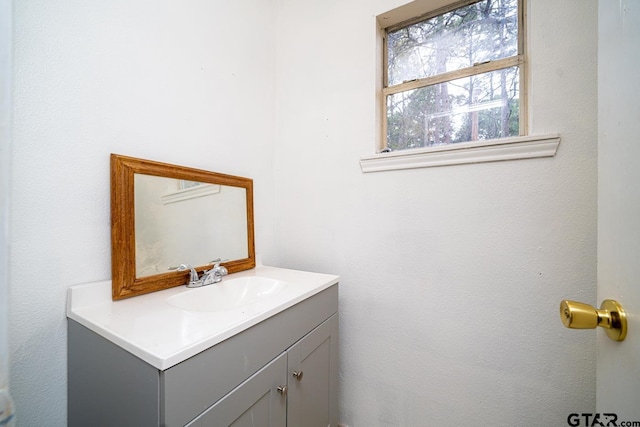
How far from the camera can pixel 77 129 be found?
2.39 ft

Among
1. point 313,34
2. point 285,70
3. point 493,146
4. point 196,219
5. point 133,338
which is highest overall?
point 313,34

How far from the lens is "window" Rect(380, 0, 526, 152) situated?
98 centimetres

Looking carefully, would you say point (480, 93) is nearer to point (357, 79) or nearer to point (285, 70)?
point (357, 79)

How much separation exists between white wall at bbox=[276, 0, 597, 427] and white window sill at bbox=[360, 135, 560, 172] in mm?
32

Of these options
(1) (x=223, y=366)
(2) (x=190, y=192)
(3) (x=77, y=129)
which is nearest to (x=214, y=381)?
(1) (x=223, y=366)

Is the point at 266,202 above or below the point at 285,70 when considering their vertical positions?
below

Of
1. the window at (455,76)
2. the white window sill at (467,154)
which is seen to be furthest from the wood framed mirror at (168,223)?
the window at (455,76)

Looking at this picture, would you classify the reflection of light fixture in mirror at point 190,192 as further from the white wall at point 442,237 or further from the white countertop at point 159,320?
the white wall at point 442,237

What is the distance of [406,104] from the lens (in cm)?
120

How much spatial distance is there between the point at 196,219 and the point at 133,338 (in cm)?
55

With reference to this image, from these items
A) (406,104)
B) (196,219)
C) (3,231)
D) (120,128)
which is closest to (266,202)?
(196,219)

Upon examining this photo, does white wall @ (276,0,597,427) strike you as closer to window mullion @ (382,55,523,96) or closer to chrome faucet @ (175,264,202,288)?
window mullion @ (382,55,523,96)

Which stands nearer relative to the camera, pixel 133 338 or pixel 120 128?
pixel 133 338

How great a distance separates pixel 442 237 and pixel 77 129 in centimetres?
136
